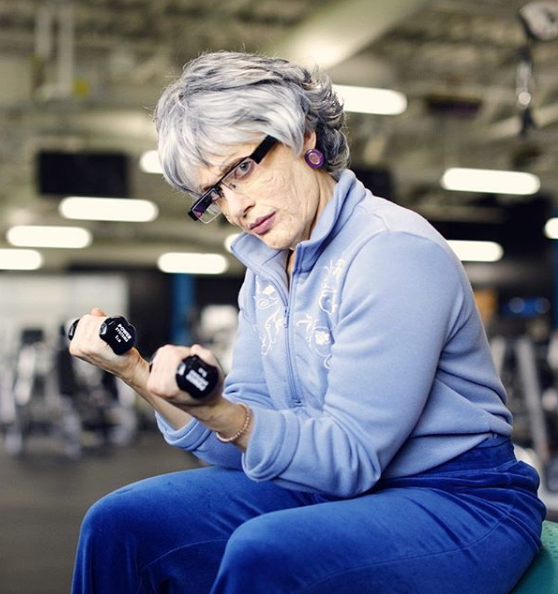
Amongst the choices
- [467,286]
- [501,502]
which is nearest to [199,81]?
[467,286]

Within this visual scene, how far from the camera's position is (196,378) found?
97 centimetres

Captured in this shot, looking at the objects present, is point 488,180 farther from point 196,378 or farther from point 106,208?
point 196,378

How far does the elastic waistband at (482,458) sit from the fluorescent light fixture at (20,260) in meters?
18.1

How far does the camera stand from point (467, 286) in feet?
3.82

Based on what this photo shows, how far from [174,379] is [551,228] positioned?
13.4 m

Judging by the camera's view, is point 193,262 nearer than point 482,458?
No

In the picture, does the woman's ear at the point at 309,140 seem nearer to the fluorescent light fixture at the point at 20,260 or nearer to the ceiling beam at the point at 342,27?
the ceiling beam at the point at 342,27

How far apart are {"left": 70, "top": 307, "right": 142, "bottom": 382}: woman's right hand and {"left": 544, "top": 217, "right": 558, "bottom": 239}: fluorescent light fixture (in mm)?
12968

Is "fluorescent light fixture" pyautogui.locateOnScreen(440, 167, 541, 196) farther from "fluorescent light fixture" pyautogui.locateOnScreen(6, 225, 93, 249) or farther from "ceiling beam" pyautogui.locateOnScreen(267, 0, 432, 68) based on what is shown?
"fluorescent light fixture" pyautogui.locateOnScreen(6, 225, 93, 249)

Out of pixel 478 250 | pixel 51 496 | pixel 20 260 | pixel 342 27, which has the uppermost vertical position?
pixel 342 27

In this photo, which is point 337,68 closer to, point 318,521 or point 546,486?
point 546,486

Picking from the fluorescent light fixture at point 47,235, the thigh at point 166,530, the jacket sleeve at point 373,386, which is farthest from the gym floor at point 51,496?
the fluorescent light fixture at point 47,235

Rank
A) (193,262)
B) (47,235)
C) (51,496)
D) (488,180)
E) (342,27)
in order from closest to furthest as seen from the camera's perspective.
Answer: (51,496)
(342,27)
(488,180)
(47,235)
(193,262)

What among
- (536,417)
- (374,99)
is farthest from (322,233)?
(374,99)
